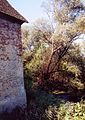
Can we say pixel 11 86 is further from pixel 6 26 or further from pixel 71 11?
pixel 71 11

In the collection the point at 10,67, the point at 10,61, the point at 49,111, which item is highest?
the point at 10,61

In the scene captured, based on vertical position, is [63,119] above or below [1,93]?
below

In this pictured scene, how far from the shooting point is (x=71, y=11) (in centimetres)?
2503

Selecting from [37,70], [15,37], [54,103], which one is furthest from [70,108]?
[37,70]

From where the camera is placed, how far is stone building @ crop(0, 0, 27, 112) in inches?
463

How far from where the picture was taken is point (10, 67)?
1239cm

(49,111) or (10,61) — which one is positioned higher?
(10,61)

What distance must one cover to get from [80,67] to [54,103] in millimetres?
14920

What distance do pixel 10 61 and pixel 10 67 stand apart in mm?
300

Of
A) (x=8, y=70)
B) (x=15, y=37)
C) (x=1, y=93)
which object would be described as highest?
(x=15, y=37)

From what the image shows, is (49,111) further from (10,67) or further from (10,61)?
(10,61)

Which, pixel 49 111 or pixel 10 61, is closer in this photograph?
pixel 49 111

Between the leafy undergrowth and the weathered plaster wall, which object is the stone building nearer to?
the weathered plaster wall

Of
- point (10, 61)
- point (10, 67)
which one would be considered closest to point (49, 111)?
point (10, 67)
